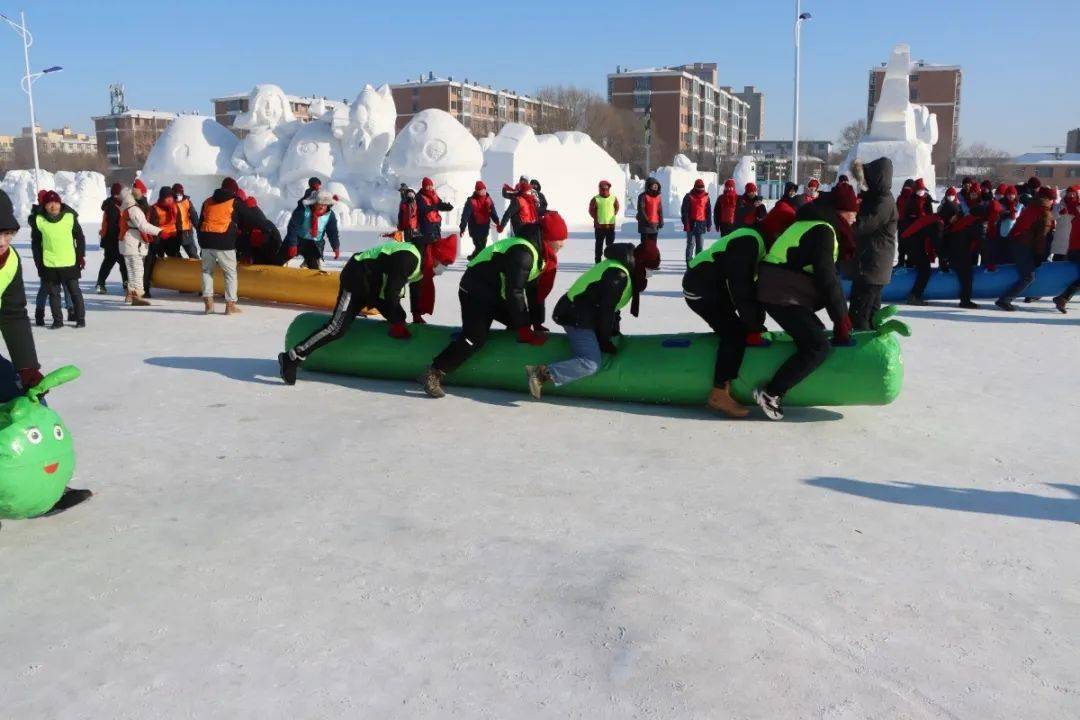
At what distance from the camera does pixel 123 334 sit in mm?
8055

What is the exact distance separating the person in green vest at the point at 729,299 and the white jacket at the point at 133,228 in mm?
6532

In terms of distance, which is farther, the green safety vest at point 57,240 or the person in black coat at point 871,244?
the green safety vest at point 57,240

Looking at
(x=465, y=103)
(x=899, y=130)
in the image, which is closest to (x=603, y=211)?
(x=899, y=130)

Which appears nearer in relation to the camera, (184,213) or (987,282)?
(987,282)

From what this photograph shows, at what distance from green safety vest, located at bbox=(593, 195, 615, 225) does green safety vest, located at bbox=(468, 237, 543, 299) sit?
7790 mm

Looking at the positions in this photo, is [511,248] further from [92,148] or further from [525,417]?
[92,148]

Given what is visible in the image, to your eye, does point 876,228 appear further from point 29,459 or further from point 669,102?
point 669,102

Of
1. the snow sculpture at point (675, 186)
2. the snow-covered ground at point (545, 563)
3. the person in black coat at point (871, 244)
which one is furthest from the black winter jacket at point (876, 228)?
the snow sculpture at point (675, 186)

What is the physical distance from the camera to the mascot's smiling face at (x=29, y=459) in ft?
10.5

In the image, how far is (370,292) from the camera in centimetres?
591

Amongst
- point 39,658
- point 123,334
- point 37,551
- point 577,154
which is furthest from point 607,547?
point 577,154

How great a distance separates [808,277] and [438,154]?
14.3 m

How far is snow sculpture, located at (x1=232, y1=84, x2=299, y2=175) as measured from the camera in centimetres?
2138

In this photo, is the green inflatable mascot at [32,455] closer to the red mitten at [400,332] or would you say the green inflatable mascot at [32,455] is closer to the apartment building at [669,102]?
the red mitten at [400,332]
